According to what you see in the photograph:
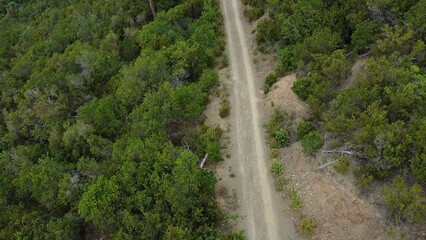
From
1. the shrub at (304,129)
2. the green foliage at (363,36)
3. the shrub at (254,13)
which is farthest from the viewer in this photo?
the shrub at (254,13)

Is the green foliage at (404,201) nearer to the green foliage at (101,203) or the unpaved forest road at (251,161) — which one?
the unpaved forest road at (251,161)

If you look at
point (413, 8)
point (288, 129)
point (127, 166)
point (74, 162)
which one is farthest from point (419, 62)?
point (74, 162)

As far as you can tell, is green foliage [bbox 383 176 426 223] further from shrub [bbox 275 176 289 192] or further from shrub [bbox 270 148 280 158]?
shrub [bbox 270 148 280 158]

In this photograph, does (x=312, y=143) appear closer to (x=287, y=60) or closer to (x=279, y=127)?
(x=279, y=127)

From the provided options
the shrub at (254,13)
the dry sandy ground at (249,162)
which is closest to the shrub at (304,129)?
the dry sandy ground at (249,162)

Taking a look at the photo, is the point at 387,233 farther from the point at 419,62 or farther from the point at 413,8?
the point at 413,8

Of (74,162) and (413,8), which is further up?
(413,8)

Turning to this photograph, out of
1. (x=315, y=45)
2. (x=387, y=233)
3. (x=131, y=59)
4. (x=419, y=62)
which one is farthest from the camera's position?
(x=131, y=59)

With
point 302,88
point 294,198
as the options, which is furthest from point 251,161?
point 302,88

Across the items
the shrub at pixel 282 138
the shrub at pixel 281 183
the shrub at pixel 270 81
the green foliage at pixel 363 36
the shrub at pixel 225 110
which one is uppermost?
the green foliage at pixel 363 36
